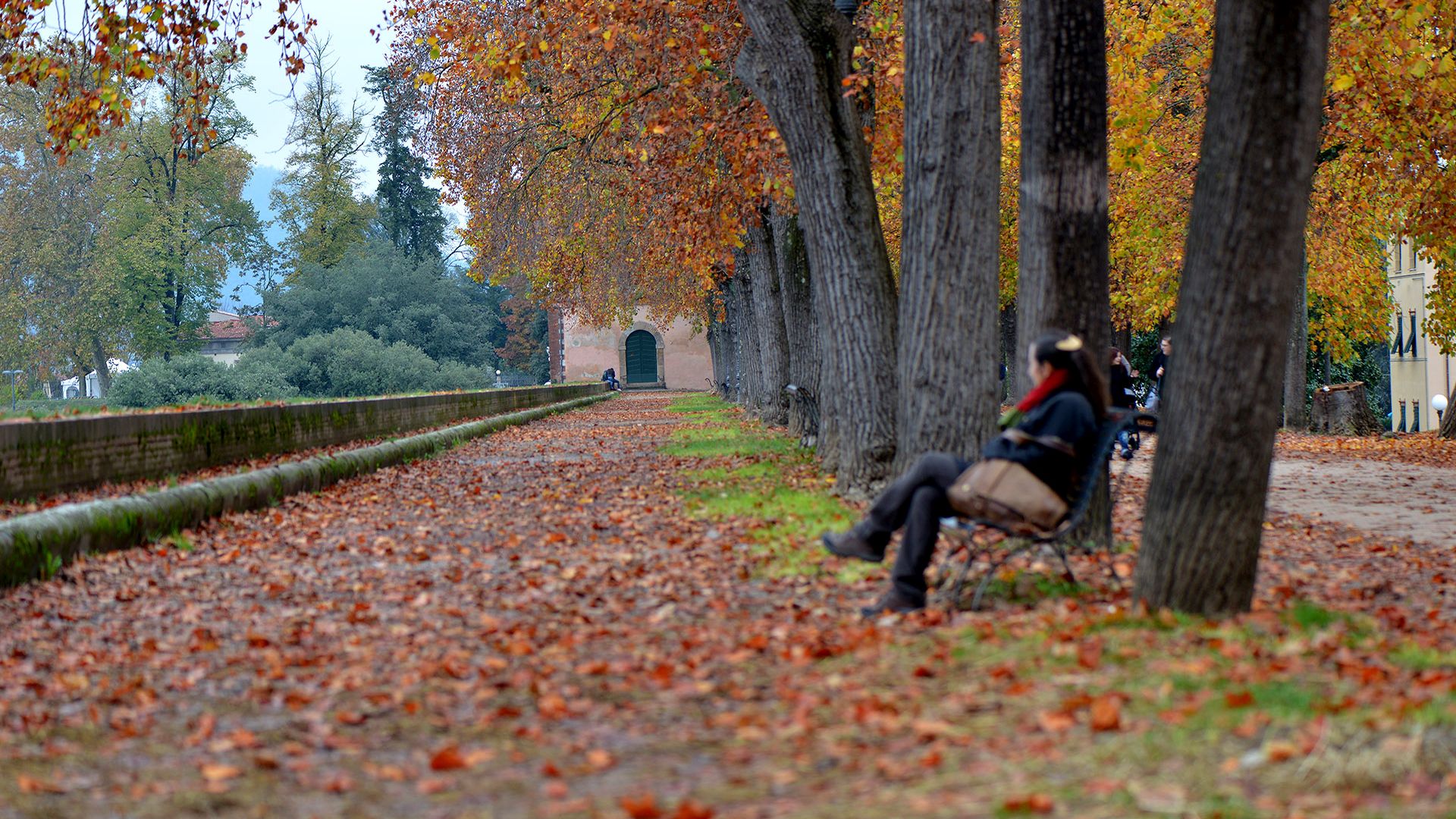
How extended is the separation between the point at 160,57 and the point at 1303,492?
12.2 metres

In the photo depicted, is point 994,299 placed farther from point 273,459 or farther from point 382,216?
point 382,216

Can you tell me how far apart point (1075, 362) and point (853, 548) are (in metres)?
1.48

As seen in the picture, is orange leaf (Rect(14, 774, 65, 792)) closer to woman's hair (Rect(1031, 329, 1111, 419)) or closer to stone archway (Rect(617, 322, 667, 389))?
woman's hair (Rect(1031, 329, 1111, 419))

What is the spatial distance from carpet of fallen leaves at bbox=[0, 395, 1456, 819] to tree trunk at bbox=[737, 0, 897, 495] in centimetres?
345

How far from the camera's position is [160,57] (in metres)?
14.8

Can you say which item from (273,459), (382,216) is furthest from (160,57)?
(382,216)

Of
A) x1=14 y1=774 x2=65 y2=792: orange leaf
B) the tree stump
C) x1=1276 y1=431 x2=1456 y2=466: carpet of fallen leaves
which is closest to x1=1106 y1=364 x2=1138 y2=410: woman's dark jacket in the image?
x1=1276 y1=431 x2=1456 y2=466: carpet of fallen leaves

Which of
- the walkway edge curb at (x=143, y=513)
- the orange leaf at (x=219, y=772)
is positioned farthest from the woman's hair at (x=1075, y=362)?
the walkway edge curb at (x=143, y=513)

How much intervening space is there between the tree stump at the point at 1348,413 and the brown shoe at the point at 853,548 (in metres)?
21.9

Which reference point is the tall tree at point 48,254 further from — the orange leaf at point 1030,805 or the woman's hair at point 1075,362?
the orange leaf at point 1030,805

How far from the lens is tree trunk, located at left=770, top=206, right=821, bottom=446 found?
20.0 m

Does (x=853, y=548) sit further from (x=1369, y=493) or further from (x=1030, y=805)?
(x=1369, y=493)

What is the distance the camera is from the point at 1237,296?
623 centimetres

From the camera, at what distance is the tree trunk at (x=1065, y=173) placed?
8.45 m
